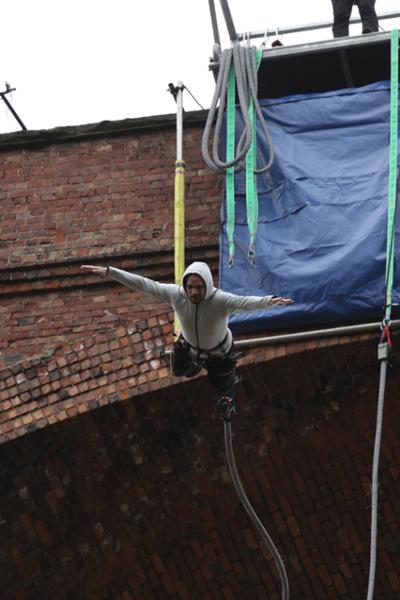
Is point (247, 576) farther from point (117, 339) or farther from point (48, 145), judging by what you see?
point (48, 145)

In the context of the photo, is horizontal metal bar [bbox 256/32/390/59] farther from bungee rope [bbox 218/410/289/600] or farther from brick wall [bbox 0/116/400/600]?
bungee rope [bbox 218/410/289/600]

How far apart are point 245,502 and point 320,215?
2251mm

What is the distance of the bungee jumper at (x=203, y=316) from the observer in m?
9.19

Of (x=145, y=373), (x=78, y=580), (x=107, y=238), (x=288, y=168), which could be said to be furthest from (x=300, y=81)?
(x=78, y=580)

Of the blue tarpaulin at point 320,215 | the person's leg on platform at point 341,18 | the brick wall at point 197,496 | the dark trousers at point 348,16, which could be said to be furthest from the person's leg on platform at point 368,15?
the brick wall at point 197,496

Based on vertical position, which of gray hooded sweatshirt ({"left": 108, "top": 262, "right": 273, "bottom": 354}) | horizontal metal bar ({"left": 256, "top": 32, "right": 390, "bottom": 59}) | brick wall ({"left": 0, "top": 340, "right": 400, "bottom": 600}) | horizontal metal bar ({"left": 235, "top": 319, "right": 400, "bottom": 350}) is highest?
horizontal metal bar ({"left": 256, "top": 32, "right": 390, "bottom": 59})

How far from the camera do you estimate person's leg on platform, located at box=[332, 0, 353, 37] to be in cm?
1187

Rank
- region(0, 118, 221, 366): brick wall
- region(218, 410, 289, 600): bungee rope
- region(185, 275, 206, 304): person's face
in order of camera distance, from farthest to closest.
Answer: region(0, 118, 221, 366): brick wall
region(218, 410, 289, 600): bungee rope
region(185, 275, 206, 304): person's face

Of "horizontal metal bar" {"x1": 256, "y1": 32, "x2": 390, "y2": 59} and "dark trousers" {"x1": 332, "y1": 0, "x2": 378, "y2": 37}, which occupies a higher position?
"dark trousers" {"x1": 332, "y1": 0, "x2": 378, "y2": 37}

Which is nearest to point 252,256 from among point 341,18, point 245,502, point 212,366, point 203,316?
point 212,366

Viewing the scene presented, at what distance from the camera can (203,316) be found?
9398 millimetres

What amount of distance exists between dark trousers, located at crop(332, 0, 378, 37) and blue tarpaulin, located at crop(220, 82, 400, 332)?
0.65 meters

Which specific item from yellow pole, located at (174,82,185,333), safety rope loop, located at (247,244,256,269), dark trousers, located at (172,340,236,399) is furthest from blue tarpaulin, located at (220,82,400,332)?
dark trousers, located at (172,340,236,399)

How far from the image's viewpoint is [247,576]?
11.2m
